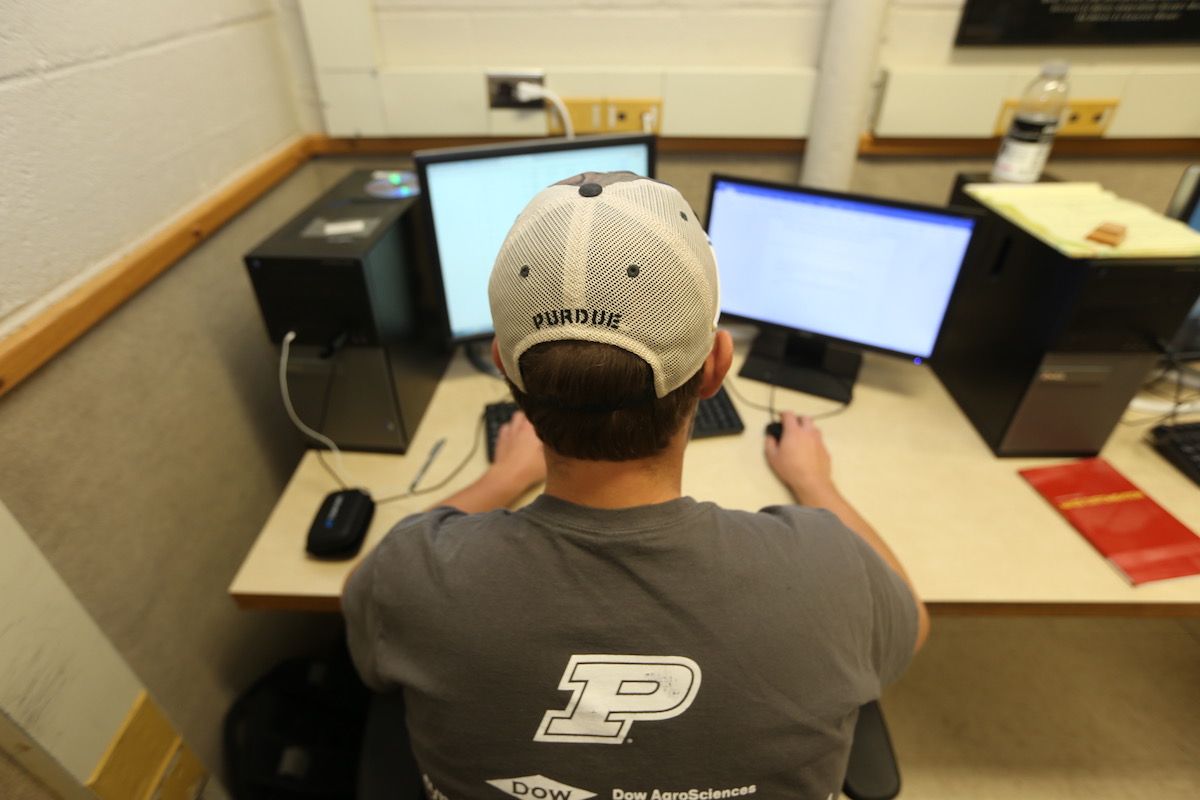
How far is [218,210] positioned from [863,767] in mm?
1336

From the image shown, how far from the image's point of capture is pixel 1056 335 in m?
A: 1.01

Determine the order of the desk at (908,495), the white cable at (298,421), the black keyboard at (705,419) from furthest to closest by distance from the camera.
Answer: the black keyboard at (705,419) → the white cable at (298,421) → the desk at (908,495)

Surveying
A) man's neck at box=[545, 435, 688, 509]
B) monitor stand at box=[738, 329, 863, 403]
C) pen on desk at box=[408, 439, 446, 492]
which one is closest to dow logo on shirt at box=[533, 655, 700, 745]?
man's neck at box=[545, 435, 688, 509]

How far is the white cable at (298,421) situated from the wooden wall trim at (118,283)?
219 millimetres

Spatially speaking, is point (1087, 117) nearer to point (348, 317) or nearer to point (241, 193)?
point (348, 317)

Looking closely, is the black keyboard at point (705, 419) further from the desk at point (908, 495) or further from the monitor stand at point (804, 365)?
the monitor stand at point (804, 365)

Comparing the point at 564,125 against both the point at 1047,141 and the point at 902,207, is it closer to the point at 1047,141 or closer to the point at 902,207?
the point at 902,207

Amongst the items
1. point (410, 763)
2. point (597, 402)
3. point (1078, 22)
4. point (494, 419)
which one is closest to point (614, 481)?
point (597, 402)

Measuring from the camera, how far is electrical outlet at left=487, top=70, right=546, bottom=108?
136 centimetres

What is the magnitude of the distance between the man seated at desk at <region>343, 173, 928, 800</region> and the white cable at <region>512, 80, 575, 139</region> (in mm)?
842

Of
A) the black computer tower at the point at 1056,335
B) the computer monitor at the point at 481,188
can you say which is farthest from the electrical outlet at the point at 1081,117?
the computer monitor at the point at 481,188

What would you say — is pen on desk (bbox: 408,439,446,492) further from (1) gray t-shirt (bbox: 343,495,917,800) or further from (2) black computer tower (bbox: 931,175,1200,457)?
(2) black computer tower (bbox: 931,175,1200,457)

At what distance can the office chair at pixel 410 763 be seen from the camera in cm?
78

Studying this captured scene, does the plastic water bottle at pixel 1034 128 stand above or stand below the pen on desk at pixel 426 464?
above
